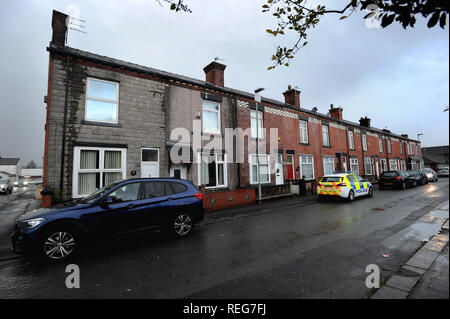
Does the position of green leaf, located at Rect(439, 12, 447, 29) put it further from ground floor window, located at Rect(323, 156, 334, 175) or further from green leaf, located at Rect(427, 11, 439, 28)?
ground floor window, located at Rect(323, 156, 334, 175)

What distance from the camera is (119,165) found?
30.7ft

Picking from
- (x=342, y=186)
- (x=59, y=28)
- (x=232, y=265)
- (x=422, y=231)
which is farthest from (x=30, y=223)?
(x=342, y=186)

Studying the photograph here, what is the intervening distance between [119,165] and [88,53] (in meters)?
5.14

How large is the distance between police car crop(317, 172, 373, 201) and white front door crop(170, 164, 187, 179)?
809 cm

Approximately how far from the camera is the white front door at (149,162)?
9929 mm

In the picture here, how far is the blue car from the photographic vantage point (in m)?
4.24

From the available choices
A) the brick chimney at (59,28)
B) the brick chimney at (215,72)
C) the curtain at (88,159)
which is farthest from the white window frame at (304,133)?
the brick chimney at (59,28)

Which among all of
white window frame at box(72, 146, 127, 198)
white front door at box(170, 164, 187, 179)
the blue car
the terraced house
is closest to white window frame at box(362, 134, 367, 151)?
the terraced house

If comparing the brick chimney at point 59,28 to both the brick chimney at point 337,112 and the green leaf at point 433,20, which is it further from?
the brick chimney at point 337,112

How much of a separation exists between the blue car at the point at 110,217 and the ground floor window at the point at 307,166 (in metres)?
13.1

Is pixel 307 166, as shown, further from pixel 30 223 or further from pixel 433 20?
pixel 30 223

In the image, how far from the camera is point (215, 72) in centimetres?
1366

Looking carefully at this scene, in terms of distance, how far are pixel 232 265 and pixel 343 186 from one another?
33.3 ft
